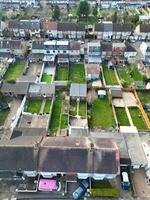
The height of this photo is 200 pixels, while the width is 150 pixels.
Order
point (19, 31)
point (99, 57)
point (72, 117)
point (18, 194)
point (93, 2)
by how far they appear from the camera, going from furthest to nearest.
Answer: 1. point (93, 2)
2. point (19, 31)
3. point (99, 57)
4. point (72, 117)
5. point (18, 194)

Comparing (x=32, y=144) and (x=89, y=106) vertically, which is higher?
(x=89, y=106)

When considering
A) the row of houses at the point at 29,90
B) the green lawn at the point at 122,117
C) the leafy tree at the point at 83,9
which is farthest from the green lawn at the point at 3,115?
the leafy tree at the point at 83,9

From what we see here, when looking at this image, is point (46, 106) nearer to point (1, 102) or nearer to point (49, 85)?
point (49, 85)

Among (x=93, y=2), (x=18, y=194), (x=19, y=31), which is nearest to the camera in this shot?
(x=18, y=194)

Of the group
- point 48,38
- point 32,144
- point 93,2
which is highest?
point 93,2

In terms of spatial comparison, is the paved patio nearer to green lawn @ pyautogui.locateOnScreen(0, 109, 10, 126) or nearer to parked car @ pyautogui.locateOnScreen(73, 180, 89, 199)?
parked car @ pyautogui.locateOnScreen(73, 180, 89, 199)

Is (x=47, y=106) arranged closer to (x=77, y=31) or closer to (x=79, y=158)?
(x=79, y=158)

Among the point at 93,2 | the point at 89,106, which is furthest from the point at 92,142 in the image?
the point at 93,2

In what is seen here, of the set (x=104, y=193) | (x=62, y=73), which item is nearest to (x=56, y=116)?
(x=62, y=73)
